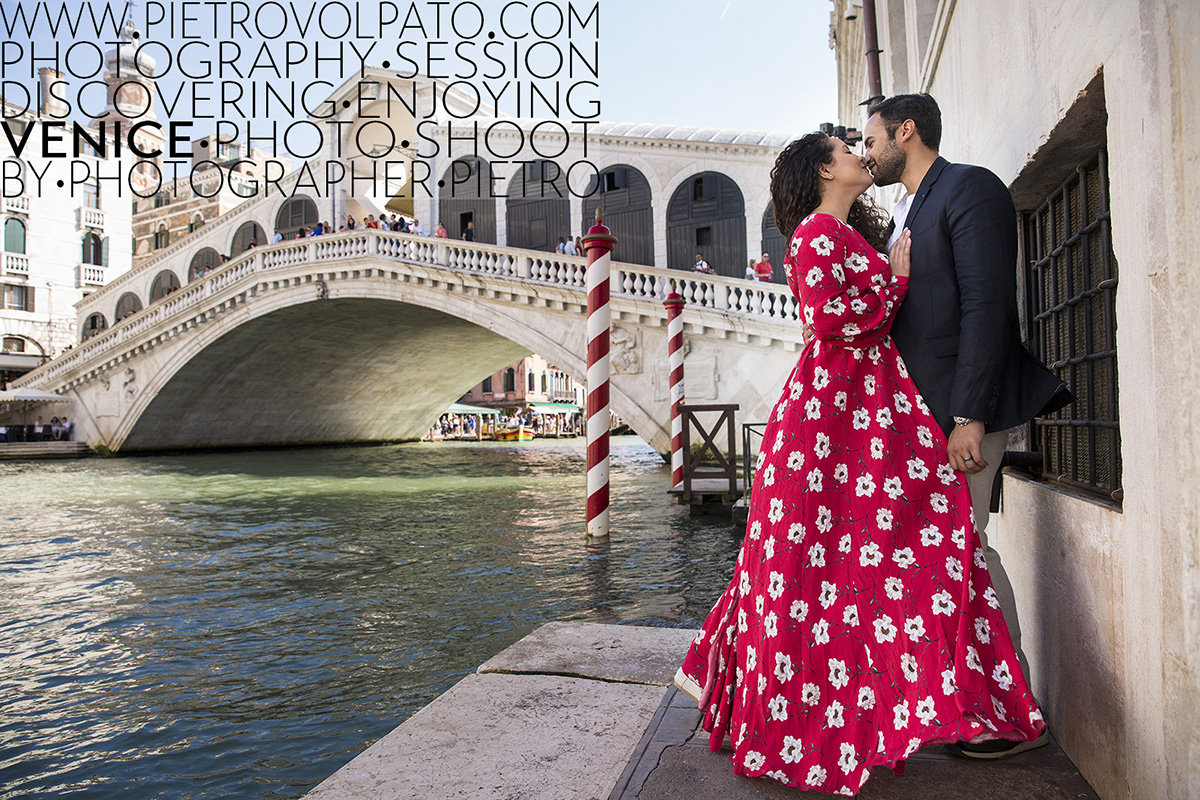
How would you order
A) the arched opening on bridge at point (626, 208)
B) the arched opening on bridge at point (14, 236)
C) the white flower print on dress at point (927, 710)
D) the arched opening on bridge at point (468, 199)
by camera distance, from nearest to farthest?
the white flower print on dress at point (927, 710) < the arched opening on bridge at point (626, 208) < the arched opening on bridge at point (468, 199) < the arched opening on bridge at point (14, 236)

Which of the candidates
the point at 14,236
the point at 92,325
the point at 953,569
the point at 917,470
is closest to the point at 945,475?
the point at 917,470

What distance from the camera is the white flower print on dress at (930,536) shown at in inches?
62.2

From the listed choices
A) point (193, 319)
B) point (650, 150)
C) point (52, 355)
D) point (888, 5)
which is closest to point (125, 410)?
point (193, 319)

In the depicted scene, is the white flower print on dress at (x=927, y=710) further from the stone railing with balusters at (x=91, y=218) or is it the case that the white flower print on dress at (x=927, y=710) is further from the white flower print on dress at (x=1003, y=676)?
the stone railing with balusters at (x=91, y=218)

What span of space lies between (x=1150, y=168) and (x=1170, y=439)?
1.42 ft

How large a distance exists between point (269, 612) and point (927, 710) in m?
3.70

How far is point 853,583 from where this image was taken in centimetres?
160

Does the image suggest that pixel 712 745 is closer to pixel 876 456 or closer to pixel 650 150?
pixel 876 456

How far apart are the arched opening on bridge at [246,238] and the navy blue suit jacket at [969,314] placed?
2406cm

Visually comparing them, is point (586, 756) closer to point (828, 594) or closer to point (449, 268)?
point (828, 594)

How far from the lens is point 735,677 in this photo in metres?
1.69

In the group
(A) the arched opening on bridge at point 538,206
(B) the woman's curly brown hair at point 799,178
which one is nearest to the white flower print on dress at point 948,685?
(B) the woman's curly brown hair at point 799,178

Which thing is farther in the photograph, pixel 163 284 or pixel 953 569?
pixel 163 284

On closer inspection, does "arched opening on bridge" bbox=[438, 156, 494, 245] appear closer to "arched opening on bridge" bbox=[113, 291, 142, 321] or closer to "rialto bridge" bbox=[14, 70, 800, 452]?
"rialto bridge" bbox=[14, 70, 800, 452]
